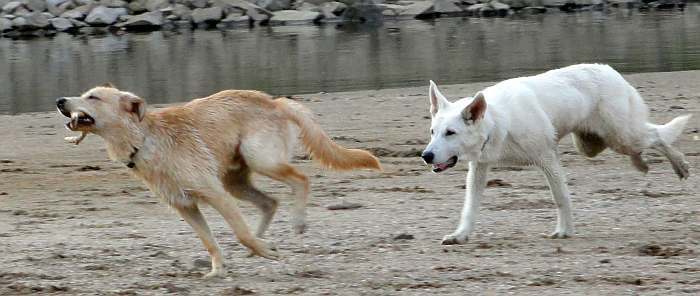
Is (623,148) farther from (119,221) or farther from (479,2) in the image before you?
(479,2)

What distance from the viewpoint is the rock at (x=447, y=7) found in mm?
37875

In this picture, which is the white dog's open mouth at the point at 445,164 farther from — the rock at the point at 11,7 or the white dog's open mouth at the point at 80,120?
the rock at the point at 11,7

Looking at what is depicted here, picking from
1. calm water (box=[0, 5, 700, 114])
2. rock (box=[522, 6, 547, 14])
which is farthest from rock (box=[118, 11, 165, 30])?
rock (box=[522, 6, 547, 14])

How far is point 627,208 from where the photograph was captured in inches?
366

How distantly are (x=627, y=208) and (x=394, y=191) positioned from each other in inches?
81.2

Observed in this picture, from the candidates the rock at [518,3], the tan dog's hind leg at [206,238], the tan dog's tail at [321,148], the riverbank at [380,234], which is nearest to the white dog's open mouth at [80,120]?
the tan dog's hind leg at [206,238]

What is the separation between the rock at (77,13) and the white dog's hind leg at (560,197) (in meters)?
31.9

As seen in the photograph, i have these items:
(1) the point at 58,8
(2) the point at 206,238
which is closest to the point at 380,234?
(2) the point at 206,238

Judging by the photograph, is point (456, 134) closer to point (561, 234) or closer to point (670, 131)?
point (561, 234)

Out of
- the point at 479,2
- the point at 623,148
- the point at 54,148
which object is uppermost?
the point at 623,148

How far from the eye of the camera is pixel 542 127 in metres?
8.32

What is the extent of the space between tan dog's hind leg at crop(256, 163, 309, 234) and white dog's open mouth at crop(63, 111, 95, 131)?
1.10 meters

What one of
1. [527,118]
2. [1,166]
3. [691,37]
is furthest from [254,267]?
[691,37]

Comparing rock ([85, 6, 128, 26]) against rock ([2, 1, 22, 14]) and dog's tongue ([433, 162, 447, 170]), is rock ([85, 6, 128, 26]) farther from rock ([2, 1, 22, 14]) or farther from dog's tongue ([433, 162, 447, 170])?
dog's tongue ([433, 162, 447, 170])
